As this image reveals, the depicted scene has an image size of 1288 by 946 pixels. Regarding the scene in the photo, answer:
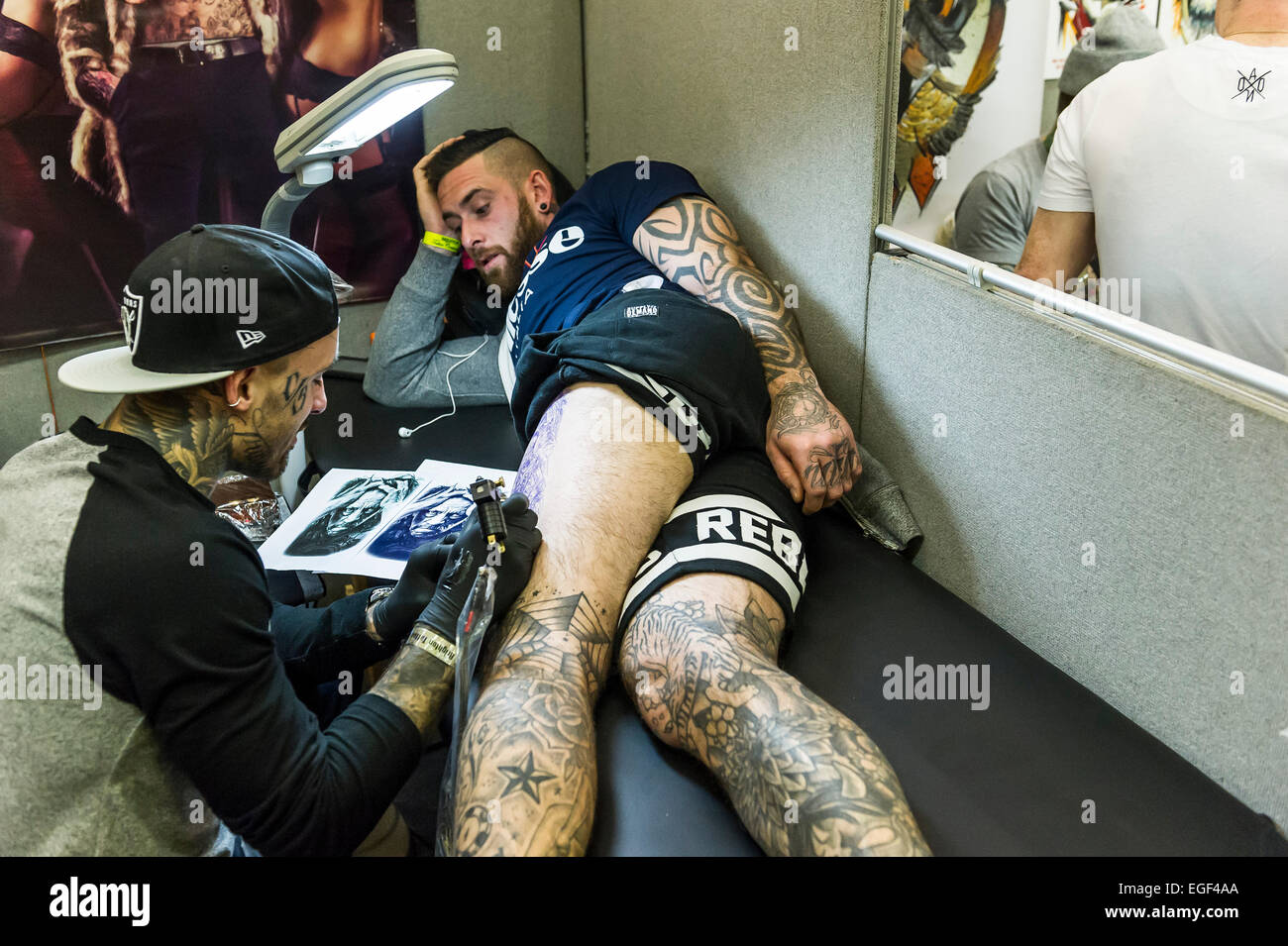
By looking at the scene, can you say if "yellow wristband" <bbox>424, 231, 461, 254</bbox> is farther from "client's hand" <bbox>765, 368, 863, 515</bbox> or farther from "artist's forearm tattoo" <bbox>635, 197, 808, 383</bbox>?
"client's hand" <bbox>765, 368, 863, 515</bbox>

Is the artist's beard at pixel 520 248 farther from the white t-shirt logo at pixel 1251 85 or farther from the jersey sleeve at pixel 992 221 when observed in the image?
the white t-shirt logo at pixel 1251 85

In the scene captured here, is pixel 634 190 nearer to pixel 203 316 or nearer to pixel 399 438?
pixel 399 438

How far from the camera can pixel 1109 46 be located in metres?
1.81

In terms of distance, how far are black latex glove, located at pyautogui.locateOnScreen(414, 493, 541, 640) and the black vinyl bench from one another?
0.17 m

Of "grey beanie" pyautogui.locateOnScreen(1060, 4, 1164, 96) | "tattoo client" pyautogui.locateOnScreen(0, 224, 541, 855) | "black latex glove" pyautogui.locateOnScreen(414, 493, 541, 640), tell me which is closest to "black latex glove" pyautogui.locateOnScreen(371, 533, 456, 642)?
"black latex glove" pyautogui.locateOnScreen(414, 493, 541, 640)

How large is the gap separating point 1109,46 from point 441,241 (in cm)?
132

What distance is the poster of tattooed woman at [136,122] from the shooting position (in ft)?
5.43

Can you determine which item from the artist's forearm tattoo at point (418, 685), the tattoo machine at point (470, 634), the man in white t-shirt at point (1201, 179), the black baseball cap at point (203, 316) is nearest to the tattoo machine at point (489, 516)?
the tattoo machine at point (470, 634)

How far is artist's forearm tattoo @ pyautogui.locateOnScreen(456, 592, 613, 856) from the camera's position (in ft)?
2.92

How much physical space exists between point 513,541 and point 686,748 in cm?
32

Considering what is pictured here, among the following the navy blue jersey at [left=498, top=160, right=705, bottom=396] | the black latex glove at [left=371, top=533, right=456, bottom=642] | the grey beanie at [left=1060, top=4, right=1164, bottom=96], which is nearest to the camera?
the black latex glove at [left=371, top=533, right=456, bottom=642]

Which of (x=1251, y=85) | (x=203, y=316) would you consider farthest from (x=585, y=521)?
(x=1251, y=85)
